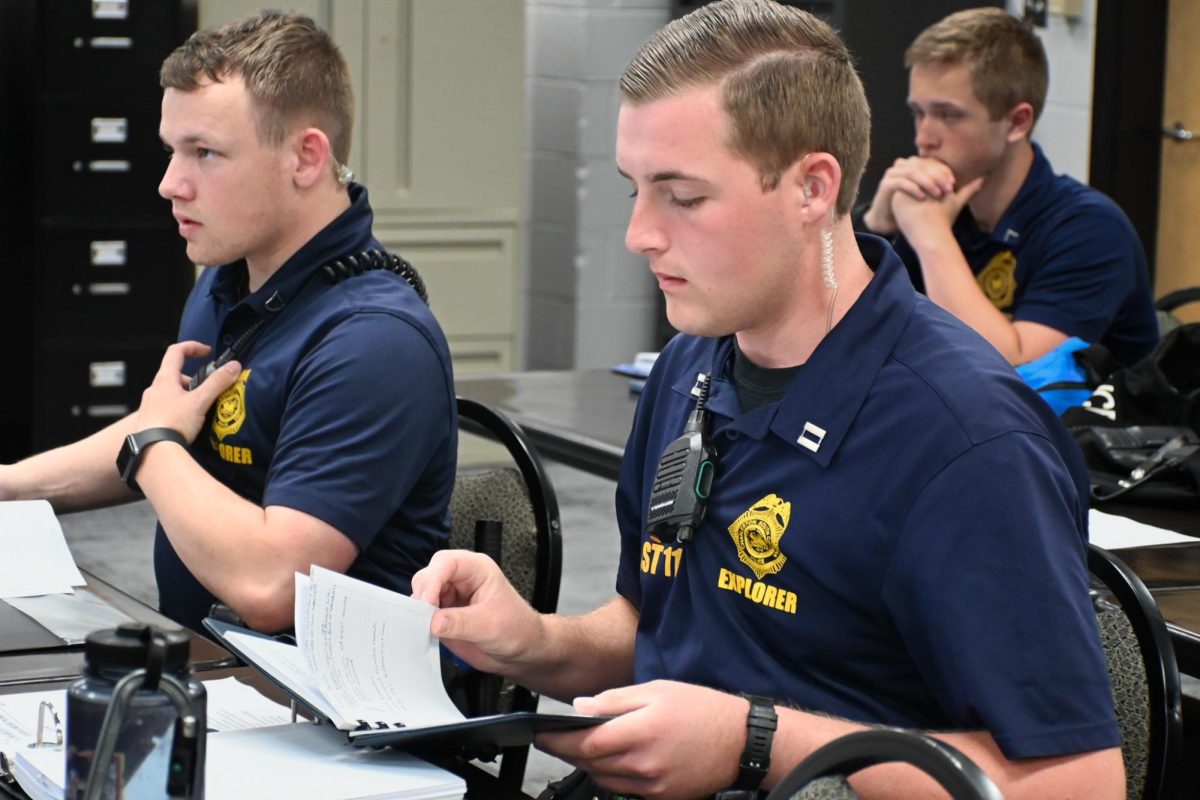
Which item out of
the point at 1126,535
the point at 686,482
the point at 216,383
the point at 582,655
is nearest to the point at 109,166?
the point at 216,383

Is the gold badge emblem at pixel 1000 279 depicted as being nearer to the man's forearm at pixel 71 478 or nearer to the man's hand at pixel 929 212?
the man's hand at pixel 929 212

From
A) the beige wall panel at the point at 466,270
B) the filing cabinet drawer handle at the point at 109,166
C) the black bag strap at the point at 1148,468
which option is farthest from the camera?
the beige wall panel at the point at 466,270

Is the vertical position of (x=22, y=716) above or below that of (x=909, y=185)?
below

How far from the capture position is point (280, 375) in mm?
1969

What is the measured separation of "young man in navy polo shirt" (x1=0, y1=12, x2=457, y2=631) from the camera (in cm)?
184

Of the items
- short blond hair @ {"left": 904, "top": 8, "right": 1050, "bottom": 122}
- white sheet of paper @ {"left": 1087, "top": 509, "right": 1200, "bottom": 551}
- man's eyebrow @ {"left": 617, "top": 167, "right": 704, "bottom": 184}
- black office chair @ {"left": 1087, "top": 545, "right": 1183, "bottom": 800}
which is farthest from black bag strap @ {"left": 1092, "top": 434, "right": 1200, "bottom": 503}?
man's eyebrow @ {"left": 617, "top": 167, "right": 704, "bottom": 184}

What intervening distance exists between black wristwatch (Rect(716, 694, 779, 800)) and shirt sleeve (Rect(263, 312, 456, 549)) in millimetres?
660

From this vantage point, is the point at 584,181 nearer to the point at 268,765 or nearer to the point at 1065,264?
the point at 1065,264

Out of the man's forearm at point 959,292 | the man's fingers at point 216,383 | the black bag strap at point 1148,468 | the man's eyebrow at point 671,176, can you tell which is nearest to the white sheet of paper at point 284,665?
the man's eyebrow at point 671,176

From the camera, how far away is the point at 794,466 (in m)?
1.41

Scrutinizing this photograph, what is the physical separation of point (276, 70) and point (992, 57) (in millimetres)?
1680

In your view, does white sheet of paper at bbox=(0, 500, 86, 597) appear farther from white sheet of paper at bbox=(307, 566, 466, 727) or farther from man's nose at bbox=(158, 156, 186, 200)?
white sheet of paper at bbox=(307, 566, 466, 727)

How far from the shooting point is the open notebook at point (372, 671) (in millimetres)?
1258

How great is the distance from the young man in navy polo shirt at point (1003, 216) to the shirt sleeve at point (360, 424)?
1410 mm
